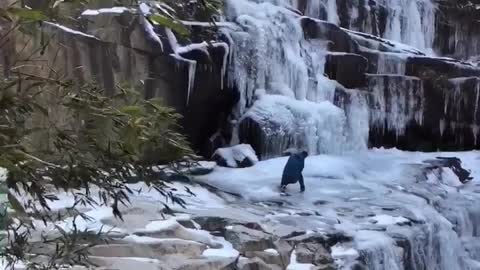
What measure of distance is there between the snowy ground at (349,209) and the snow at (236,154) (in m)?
0.24

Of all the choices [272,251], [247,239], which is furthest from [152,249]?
[272,251]

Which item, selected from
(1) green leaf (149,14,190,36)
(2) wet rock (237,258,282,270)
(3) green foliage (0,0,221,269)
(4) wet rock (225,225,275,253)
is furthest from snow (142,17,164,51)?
(1) green leaf (149,14,190,36)

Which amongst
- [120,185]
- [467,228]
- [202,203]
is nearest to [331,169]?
[467,228]

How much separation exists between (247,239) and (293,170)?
11.3 ft

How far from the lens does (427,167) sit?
1270 cm

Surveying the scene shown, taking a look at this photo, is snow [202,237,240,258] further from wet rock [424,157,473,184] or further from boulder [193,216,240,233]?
wet rock [424,157,473,184]

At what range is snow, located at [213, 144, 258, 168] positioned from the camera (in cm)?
1180

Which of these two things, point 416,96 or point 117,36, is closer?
point 117,36

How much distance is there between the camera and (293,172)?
32.9ft

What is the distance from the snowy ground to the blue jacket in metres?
0.19

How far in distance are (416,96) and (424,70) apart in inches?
24.0

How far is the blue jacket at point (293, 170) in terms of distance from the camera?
998 centimetres

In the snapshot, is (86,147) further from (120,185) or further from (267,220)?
(267,220)

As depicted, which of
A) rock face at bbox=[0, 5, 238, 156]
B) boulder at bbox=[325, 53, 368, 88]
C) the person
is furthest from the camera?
boulder at bbox=[325, 53, 368, 88]
